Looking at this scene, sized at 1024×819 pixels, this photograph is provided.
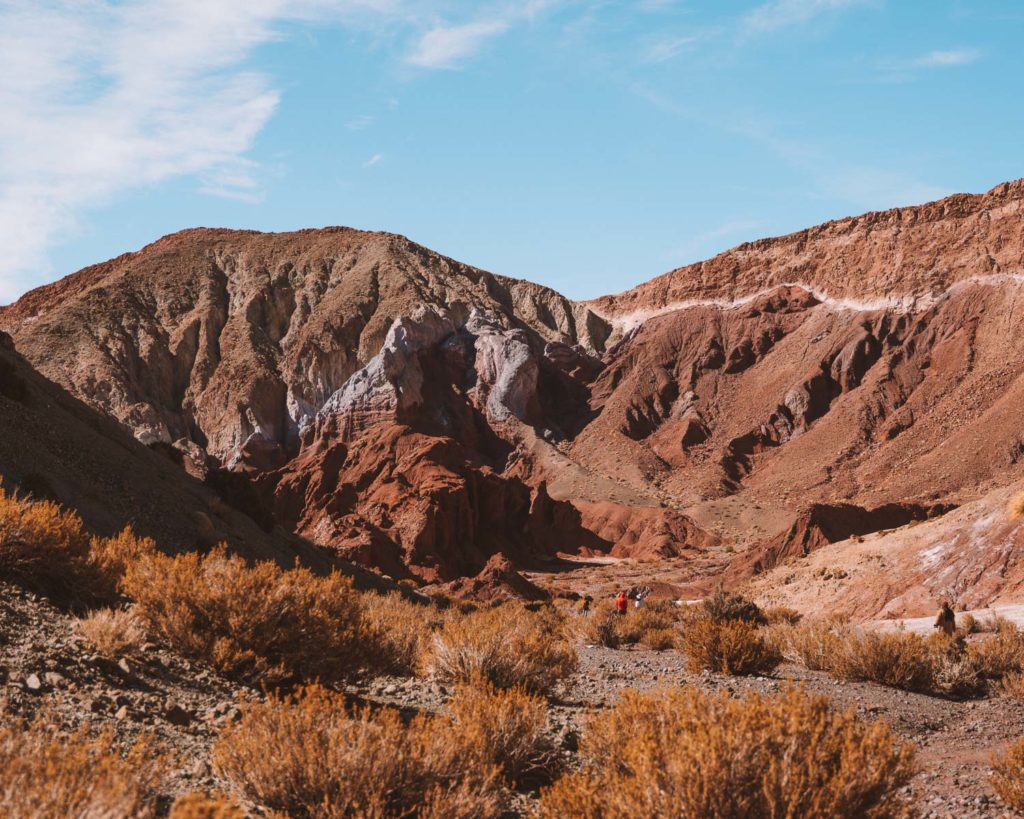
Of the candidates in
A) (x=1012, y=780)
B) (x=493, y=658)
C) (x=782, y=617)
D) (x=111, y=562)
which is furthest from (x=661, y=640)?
(x=1012, y=780)

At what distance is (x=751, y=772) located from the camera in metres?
4.64

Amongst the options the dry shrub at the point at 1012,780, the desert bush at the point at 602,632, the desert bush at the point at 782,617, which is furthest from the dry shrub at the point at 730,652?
the desert bush at the point at 782,617

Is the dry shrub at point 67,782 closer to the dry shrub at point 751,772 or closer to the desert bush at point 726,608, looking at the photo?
the dry shrub at point 751,772

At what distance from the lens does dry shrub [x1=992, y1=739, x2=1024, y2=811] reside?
6.31 meters

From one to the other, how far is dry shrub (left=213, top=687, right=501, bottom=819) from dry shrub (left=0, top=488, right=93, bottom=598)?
4515mm

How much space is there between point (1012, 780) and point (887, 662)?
5569 mm

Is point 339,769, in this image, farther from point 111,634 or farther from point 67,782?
point 111,634

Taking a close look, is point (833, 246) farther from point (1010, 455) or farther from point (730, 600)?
point (730, 600)

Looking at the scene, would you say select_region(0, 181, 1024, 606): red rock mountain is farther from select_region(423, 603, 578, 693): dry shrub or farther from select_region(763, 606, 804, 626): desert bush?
select_region(423, 603, 578, 693): dry shrub

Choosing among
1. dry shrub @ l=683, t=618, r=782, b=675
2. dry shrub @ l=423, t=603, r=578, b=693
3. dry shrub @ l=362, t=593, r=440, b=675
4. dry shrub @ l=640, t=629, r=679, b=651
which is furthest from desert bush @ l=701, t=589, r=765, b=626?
dry shrub @ l=423, t=603, r=578, b=693

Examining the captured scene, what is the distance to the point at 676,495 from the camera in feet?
252

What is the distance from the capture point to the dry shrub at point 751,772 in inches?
176

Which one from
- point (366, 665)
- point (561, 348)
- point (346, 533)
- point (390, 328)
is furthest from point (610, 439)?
point (366, 665)

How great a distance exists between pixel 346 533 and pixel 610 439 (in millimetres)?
42530
